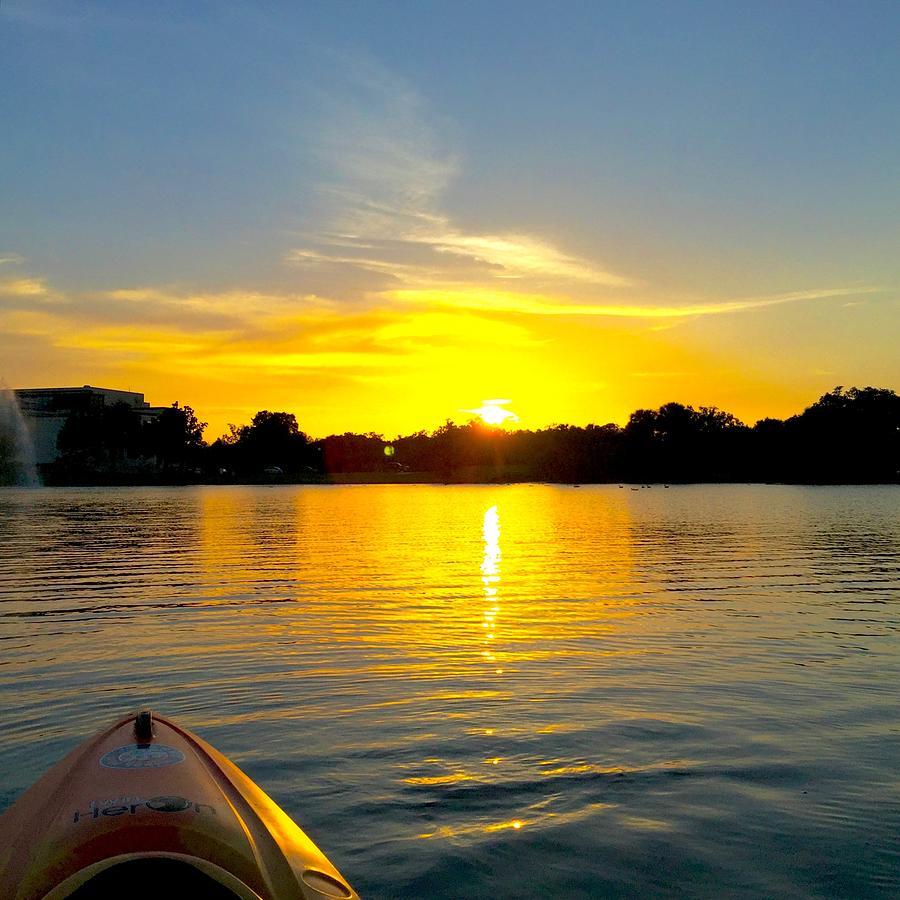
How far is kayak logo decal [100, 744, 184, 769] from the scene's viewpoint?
681 centimetres

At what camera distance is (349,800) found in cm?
939

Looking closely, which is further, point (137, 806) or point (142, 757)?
point (142, 757)

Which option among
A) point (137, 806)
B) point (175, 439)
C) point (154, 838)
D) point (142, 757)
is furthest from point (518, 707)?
point (175, 439)

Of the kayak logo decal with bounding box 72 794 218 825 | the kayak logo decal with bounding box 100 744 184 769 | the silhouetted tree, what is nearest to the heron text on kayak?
the kayak logo decal with bounding box 72 794 218 825

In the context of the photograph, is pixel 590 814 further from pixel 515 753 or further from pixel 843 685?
pixel 843 685

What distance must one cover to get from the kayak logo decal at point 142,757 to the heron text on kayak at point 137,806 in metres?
0.78

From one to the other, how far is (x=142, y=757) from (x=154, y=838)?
1561mm

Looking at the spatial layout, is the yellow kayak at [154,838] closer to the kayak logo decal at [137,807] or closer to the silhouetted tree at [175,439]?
the kayak logo decal at [137,807]

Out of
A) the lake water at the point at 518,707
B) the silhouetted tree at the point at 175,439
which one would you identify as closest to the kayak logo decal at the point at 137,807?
the lake water at the point at 518,707

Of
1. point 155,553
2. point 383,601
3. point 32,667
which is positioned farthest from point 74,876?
point 155,553

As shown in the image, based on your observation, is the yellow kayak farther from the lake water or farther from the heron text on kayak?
the lake water

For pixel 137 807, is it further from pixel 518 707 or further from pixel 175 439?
pixel 175 439

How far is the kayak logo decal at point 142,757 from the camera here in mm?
6812

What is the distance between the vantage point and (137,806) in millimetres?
5836
